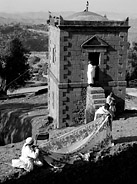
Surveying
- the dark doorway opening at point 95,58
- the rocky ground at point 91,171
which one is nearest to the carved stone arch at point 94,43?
the dark doorway opening at point 95,58

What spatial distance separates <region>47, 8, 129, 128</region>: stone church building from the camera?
16766 mm

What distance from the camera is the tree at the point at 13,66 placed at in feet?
109

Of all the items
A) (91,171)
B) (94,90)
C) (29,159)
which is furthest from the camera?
(94,90)

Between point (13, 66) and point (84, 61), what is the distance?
17647 mm

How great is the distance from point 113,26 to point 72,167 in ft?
30.4

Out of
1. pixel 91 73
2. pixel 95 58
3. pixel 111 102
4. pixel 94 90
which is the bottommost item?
pixel 111 102

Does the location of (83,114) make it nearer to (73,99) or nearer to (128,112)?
(73,99)

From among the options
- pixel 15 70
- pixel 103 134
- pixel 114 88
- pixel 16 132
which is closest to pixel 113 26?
pixel 114 88

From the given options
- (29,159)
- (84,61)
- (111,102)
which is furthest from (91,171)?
(84,61)

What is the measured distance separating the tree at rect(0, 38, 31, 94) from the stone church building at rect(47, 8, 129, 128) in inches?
609

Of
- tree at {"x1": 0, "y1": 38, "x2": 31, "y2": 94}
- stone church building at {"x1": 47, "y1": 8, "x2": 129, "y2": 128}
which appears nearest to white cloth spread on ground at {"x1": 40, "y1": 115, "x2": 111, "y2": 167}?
stone church building at {"x1": 47, "y1": 8, "x2": 129, "y2": 128}

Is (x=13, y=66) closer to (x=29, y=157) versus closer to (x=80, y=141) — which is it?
(x=80, y=141)

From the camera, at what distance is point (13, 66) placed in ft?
110

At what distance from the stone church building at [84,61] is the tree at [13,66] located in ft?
50.8
